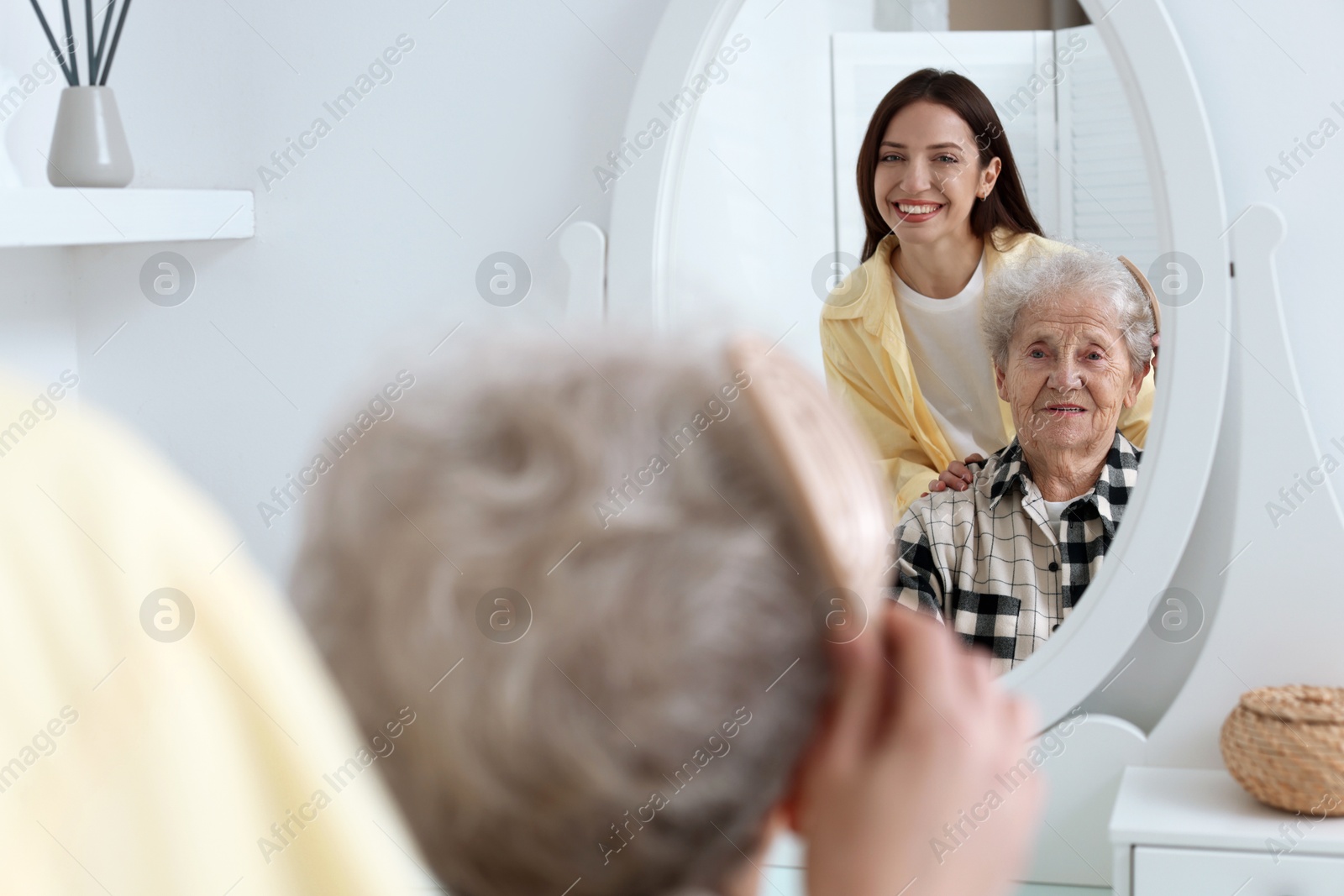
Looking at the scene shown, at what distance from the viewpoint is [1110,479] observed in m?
0.94

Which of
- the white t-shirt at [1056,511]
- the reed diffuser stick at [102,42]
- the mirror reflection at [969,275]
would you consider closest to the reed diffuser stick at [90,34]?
the reed diffuser stick at [102,42]

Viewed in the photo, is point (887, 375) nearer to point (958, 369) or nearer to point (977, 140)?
point (958, 369)

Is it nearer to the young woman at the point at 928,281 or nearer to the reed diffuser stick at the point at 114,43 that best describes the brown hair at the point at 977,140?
the young woman at the point at 928,281

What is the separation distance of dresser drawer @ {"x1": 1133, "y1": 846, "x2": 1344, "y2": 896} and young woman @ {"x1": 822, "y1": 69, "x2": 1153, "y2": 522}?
0.32 meters

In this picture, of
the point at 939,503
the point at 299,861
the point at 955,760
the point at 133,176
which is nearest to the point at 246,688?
the point at 299,861

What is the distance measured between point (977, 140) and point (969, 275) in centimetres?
11

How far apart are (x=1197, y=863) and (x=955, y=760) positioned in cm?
73

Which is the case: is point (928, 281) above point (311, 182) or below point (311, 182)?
below

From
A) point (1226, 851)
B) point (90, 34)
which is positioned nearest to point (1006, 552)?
point (1226, 851)

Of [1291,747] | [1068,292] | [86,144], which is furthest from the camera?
[86,144]

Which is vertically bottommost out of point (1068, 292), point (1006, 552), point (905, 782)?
point (1006, 552)

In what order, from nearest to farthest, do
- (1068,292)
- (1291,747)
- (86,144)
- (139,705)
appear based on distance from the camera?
1. (139,705)
2. (1291,747)
3. (1068,292)
4. (86,144)

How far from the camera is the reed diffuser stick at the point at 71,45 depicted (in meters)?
1.08

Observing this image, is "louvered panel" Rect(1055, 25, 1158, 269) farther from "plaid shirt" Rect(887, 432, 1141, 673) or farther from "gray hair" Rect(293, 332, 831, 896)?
"gray hair" Rect(293, 332, 831, 896)
